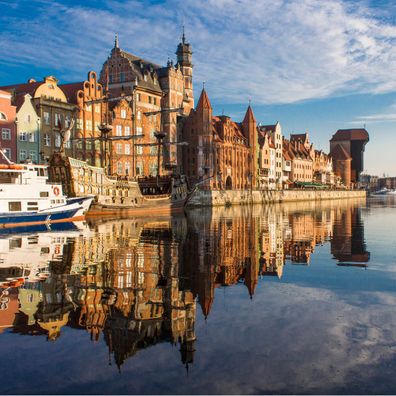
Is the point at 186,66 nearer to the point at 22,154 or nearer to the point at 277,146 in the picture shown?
the point at 277,146

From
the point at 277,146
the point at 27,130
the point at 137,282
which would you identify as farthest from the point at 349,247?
the point at 277,146

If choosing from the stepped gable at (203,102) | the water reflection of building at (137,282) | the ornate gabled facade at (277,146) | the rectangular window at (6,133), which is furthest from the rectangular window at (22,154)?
the ornate gabled facade at (277,146)

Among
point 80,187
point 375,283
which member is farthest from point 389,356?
point 80,187

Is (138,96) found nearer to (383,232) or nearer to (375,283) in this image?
(383,232)

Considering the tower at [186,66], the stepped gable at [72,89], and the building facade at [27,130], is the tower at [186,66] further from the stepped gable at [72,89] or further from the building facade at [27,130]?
the building facade at [27,130]

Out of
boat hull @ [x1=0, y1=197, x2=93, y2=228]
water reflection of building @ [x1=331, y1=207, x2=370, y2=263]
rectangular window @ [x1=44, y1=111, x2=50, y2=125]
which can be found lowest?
water reflection of building @ [x1=331, y1=207, x2=370, y2=263]

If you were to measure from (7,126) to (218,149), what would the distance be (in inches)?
2168

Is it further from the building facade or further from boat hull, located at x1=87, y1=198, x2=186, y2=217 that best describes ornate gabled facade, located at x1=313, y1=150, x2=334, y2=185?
the building facade

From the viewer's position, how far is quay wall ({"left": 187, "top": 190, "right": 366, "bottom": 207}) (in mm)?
95750

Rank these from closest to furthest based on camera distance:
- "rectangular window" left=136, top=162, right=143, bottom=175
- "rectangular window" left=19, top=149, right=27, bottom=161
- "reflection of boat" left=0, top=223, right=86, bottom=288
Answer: "reflection of boat" left=0, top=223, right=86, bottom=288
"rectangular window" left=19, top=149, right=27, bottom=161
"rectangular window" left=136, top=162, right=143, bottom=175

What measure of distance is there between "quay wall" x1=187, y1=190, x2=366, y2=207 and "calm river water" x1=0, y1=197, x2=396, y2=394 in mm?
70877

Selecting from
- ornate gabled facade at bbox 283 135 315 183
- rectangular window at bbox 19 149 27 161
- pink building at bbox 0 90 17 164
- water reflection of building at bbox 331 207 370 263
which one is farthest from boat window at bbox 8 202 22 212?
ornate gabled facade at bbox 283 135 315 183

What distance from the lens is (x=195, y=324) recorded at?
485 inches

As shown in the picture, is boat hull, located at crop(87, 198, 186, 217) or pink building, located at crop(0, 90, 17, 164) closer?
boat hull, located at crop(87, 198, 186, 217)
